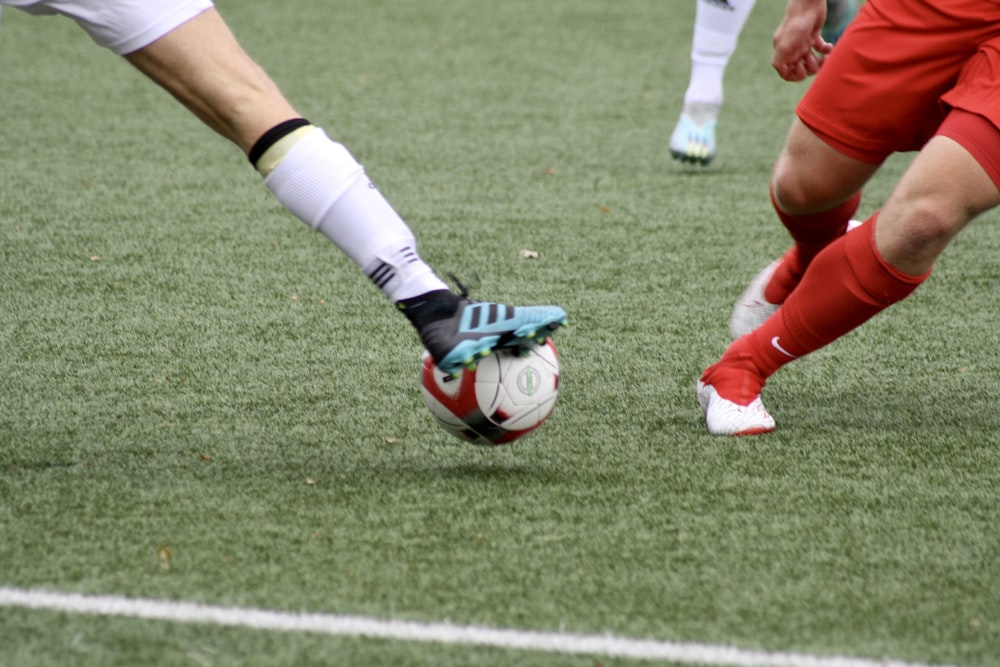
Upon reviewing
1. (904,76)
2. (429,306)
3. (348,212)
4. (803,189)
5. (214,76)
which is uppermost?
(214,76)

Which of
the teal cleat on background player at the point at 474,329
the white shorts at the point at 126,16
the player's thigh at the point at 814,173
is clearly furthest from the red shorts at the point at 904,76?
the white shorts at the point at 126,16

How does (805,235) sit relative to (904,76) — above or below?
below

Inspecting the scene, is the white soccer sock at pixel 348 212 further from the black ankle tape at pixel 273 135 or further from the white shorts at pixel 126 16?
the white shorts at pixel 126 16

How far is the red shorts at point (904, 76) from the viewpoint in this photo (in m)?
2.32

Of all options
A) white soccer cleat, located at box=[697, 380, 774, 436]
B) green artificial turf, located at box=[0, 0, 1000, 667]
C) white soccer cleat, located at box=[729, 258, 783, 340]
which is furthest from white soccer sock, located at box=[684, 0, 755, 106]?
white soccer cleat, located at box=[697, 380, 774, 436]

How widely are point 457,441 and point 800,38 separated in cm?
112

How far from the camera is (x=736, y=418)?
2.54 meters

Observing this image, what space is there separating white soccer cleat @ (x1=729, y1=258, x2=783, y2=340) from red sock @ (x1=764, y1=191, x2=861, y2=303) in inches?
0.9

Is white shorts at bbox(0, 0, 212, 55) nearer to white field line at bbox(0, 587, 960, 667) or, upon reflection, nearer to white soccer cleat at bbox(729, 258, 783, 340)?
white field line at bbox(0, 587, 960, 667)

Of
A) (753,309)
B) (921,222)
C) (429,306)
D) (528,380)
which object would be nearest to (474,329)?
(429,306)

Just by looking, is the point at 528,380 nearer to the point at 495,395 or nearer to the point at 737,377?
the point at 495,395

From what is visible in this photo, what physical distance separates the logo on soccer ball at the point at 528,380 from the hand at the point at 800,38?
3.17 ft

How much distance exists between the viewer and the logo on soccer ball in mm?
2283

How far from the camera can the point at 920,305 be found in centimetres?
338
